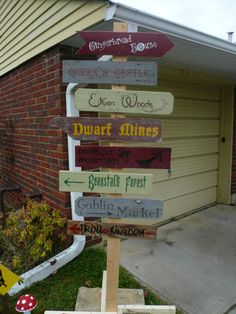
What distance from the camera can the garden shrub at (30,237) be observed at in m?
2.97

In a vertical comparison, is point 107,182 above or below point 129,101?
below

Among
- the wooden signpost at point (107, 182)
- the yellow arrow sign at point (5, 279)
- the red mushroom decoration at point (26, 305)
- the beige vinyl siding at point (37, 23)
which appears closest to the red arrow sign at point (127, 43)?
the beige vinyl siding at point (37, 23)

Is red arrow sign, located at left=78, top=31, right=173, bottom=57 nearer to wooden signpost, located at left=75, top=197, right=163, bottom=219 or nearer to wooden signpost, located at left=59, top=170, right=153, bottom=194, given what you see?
wooden signpost, located at left=59, top=170, right=153, bottom=194

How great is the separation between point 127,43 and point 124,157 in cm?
75

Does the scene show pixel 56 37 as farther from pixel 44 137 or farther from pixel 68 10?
pixel 44 137

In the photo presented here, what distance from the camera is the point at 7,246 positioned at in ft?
10.4

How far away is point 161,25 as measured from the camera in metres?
2.52

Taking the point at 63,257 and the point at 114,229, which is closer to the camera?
the point at 114,229

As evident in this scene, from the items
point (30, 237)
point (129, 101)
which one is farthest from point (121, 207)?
point (30, 237)

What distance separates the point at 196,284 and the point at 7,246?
2.01 metres

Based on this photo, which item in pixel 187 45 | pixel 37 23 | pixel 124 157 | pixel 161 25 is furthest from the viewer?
pixel 37 23

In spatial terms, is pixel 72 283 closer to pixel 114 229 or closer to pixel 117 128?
pixel 114 229

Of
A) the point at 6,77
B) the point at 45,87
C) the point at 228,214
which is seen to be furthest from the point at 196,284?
the point at 6,77

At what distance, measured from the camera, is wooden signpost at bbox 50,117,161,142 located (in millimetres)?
1941
